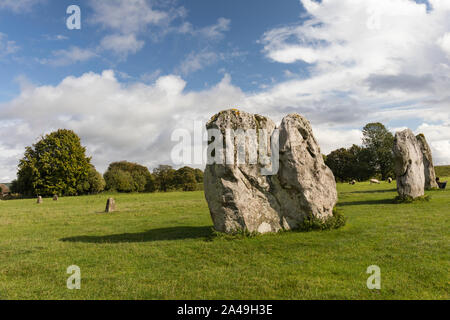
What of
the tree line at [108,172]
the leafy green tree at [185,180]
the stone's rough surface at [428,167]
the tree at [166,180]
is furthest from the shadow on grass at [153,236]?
the tree at [166,180]

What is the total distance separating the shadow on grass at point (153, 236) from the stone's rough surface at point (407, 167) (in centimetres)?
1385

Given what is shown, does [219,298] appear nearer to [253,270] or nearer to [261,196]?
[253,270]

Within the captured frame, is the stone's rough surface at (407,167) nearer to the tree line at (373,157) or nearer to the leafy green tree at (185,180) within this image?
the tree line at (373,157)

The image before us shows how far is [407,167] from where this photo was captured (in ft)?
64.8

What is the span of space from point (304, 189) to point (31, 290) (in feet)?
30.6

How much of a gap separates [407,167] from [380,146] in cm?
4941

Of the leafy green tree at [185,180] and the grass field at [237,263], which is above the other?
the leafy green tree at [185,180]

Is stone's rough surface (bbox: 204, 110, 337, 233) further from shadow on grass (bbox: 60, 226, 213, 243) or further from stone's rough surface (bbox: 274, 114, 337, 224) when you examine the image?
shadow on grass (bbox: 60, 226, 213, 243)

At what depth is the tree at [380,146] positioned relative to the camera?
63094 millimetres

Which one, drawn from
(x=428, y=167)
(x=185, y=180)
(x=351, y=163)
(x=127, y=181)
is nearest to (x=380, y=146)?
(x=351, y=163)

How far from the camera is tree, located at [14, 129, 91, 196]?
52969 mm

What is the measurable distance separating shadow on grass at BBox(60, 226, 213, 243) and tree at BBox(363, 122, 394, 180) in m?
59.8

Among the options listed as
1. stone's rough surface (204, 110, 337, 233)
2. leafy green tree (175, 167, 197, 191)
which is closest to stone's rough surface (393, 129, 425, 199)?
stone's rough surface (204, 110, 337, 233)

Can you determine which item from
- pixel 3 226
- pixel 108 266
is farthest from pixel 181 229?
pixel 3 226
